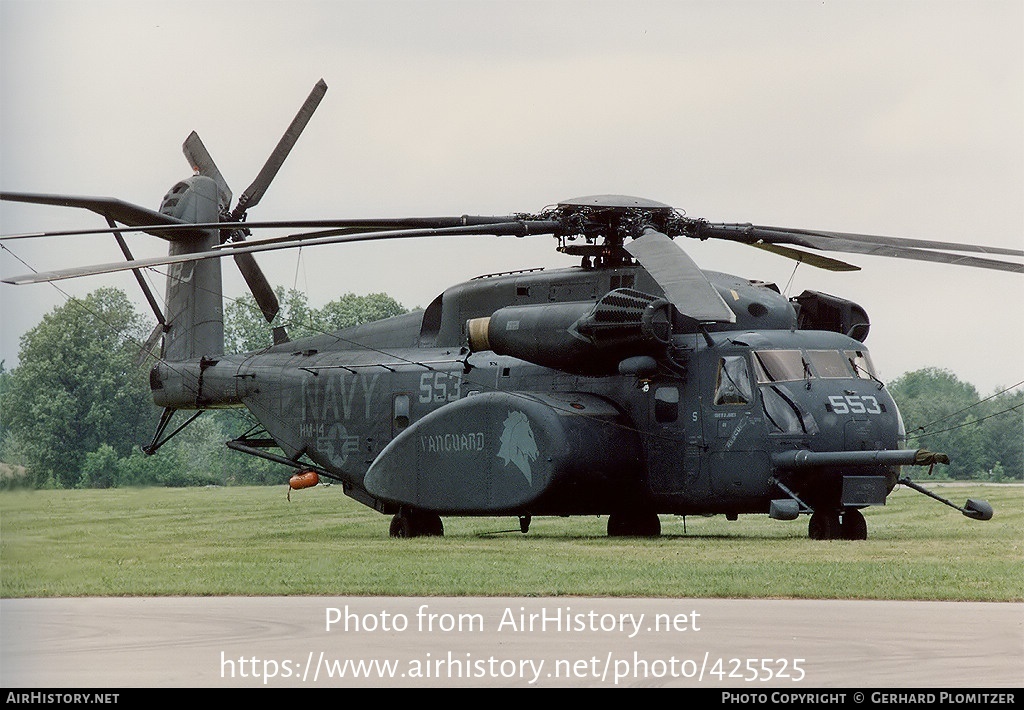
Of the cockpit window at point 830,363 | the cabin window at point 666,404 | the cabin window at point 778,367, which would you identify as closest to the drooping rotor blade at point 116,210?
the cabin window at point 666,404

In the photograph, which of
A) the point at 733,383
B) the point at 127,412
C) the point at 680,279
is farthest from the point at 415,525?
the point at 127,412

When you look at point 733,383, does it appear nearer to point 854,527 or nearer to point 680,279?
point 854,527

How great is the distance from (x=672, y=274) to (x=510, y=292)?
4.65 metres

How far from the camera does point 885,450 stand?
684 inches

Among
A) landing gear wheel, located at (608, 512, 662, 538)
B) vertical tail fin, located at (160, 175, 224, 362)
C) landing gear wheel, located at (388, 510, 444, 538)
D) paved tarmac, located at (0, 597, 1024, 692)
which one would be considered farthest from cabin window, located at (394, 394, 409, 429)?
paved tarmac, located at (0, 597, 1024, 692)

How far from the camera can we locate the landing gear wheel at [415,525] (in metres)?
20.6

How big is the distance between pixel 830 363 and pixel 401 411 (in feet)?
20.4

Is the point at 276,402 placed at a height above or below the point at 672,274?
below

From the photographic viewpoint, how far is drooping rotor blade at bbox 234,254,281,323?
2405 cm

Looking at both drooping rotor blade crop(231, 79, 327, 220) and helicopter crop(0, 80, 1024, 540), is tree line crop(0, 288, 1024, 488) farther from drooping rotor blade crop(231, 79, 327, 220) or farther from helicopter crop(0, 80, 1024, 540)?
drooping rotor blade crop(231, 79, 327, 220)

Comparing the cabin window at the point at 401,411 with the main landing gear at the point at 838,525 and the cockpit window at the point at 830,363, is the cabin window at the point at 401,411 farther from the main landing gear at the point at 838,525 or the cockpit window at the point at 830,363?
the main landing gear at the point at 838,525

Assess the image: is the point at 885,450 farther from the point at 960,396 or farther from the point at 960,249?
the point at 960,396

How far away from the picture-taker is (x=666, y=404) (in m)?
18.4
